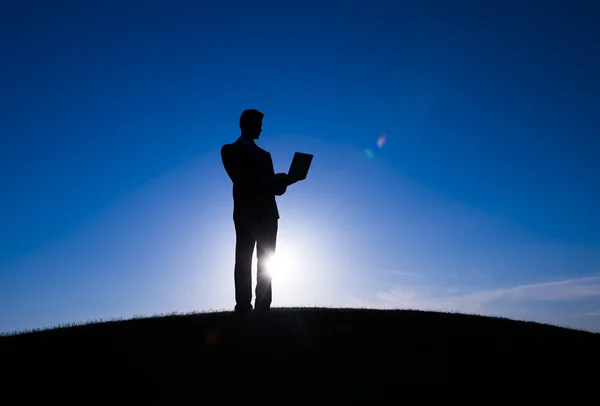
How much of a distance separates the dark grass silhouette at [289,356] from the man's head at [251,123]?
426 centimetres

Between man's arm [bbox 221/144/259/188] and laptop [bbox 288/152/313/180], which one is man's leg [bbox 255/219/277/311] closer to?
man's arm [bbox 221/144/259/188]

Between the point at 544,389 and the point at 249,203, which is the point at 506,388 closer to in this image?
the point at 544,389

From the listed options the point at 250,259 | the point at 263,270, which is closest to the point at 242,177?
the point at 250,259

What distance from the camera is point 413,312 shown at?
46.4 feet

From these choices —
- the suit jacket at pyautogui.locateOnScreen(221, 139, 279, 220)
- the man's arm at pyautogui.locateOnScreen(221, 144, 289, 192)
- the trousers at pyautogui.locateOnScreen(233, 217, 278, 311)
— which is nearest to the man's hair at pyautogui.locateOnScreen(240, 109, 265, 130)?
the suit jacket at pyautogui.locateOnScreen(221, 139, 279, 220)

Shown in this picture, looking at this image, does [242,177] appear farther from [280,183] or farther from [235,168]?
[280,183]

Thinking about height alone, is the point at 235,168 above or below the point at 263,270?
above

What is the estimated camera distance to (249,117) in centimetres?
1157

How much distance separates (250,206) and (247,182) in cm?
57

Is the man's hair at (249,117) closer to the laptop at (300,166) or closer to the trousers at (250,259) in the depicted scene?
the laptop at (300,166)

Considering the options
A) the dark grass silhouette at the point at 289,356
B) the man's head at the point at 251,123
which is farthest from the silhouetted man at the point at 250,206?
the dark grass silhouette at the point at 289,356

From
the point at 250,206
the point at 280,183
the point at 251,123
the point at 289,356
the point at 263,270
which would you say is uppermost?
the point at 251,123

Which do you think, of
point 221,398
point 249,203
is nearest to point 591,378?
point 221,398

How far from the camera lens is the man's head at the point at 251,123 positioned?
38.0 ft
